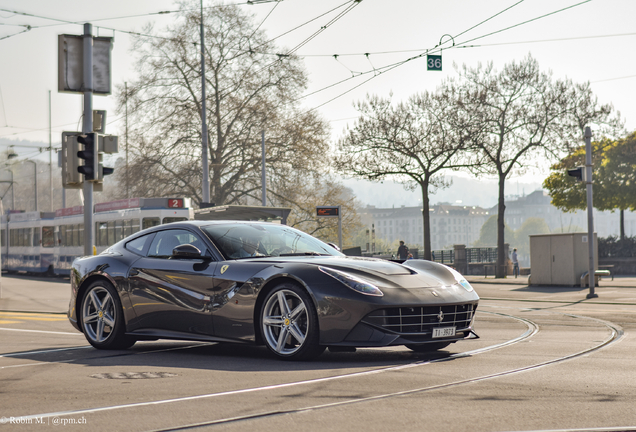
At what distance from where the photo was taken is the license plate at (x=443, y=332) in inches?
275

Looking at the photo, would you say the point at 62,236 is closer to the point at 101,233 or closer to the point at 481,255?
the point at 101,233

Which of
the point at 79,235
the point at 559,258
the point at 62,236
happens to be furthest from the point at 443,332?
the point at 62,236

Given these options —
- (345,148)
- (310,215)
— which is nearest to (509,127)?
(345,148)

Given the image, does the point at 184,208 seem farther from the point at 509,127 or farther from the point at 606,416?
the point at 606,416

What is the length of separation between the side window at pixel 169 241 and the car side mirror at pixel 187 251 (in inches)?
11.6

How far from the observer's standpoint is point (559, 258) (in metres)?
25.8

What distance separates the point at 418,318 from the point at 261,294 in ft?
4.71

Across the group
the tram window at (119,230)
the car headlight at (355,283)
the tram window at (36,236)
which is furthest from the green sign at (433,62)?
the tram window at (36,236)

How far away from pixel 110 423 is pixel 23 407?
89 cm

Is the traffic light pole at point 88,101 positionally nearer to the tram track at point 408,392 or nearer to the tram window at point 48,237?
the tram track at point 408,392

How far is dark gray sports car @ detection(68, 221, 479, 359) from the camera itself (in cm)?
673

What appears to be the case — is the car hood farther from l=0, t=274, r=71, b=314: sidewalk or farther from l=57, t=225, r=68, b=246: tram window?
l=57, t=225, r=68, b=246: tram window

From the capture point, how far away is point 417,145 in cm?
3834

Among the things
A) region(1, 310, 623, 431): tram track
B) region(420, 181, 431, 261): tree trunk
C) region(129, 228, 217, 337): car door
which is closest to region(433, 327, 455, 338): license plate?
region(1, 310, 623, 431): tram track
